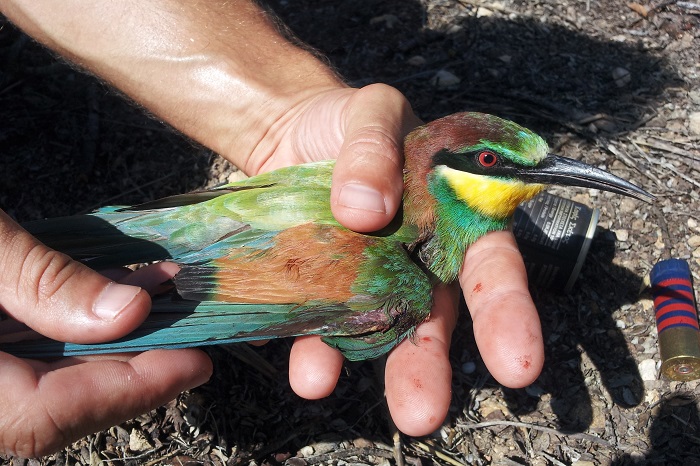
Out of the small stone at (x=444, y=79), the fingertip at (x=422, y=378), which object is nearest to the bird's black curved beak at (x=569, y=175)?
the fingertip at (x=422, y=378)

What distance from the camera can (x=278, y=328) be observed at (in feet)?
8.48

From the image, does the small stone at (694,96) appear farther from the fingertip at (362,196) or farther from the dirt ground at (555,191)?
the fingertip at (362,196)

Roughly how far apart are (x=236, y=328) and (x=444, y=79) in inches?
121

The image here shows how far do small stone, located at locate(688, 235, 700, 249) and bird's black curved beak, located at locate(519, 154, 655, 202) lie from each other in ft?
4.30

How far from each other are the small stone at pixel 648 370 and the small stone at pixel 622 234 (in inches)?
33.8

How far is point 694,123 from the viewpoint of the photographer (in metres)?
4.54

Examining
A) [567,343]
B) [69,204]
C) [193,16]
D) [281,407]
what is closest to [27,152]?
[69,204]

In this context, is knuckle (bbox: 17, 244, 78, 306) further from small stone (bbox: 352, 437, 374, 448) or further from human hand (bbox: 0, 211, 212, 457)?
small stone (bbox: 352, 437, 374, 448)

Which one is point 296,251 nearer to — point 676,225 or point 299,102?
point 299,102

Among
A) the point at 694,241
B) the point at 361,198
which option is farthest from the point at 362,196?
the point at 694,241

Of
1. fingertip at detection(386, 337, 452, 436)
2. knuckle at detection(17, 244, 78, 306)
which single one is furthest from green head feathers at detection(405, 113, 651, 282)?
knuckle at detection(17, 244, 78, 306)

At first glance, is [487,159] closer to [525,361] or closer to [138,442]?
[525,361]

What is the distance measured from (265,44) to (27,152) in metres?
1.86

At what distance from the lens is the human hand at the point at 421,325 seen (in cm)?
261
